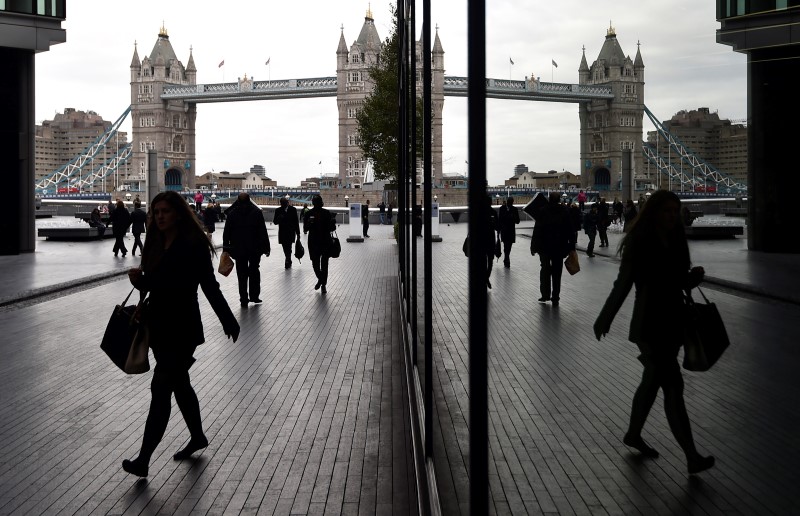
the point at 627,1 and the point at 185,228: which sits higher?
the point at 627,1

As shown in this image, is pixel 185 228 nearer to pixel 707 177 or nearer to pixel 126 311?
pixel 126 311

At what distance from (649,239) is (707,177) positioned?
2.69ft

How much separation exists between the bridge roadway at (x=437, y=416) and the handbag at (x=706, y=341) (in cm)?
5

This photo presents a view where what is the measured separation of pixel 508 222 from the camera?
50.3 feet

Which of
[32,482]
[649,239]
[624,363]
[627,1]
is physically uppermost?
[627,1]

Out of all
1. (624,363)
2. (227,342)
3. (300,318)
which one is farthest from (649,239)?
(300,318)

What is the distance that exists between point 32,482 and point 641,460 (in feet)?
10.2

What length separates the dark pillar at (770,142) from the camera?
8.76 ft

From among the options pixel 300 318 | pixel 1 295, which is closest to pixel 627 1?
pixel 300 318

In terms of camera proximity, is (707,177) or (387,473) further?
(387,473)

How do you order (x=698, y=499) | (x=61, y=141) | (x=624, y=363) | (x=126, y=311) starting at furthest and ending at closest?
(x=61, y=141) → (x=126, y=311) → (x=624, y=363) → (x=698, y=499)

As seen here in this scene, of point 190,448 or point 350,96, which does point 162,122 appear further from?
point 190,448

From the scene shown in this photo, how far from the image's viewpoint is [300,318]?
1082 cm

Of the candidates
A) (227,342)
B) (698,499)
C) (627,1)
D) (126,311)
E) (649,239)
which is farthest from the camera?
(227,342)
